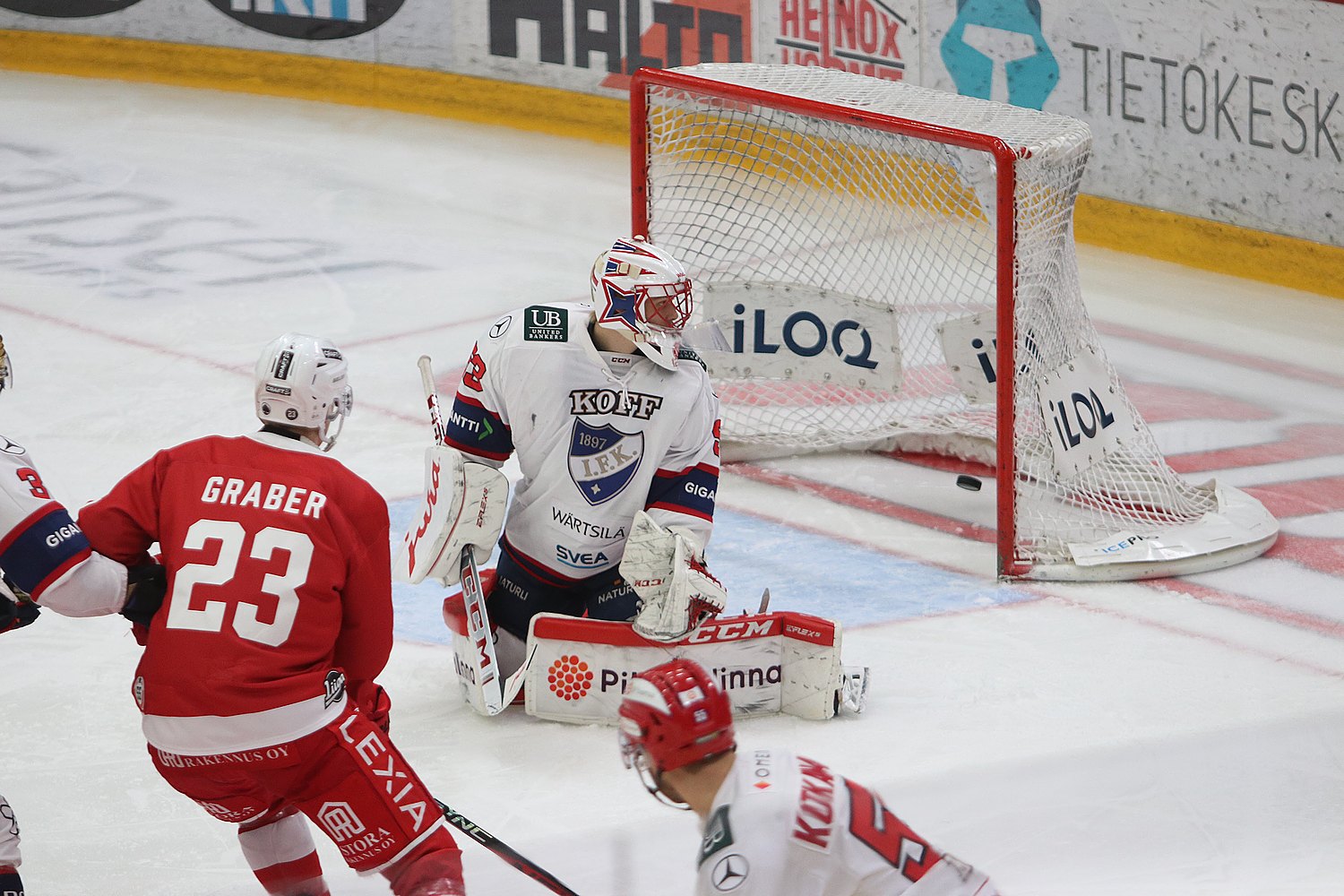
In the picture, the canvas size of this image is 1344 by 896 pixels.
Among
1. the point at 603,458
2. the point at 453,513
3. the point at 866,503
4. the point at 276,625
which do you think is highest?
the point at 276,625

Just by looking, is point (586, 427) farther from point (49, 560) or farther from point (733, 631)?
point (49, 560)

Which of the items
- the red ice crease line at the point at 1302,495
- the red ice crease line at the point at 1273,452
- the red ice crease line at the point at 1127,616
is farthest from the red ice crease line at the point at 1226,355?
the red ice crease line at the point at 1127,616

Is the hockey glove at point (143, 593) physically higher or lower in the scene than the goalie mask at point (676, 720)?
lower

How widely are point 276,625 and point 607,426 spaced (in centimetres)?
125

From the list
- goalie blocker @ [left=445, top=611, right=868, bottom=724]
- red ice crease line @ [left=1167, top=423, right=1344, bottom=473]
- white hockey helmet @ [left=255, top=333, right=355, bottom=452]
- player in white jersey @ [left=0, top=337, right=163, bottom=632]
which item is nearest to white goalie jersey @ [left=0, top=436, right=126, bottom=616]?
player in white jersey @ [left=0, top=337, right=163, bottom=632]

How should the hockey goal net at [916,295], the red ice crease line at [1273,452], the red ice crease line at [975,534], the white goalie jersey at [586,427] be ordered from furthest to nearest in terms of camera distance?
the red ice crease line at [1273,452], the hockey goal net at [916,295], the red ice crease line at [975,534], the white goalie jersey at [586,427]

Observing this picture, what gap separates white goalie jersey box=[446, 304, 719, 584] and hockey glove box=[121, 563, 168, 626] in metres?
1.22

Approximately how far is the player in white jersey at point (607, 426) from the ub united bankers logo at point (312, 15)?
6862mm

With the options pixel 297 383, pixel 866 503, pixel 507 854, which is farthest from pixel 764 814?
pixel 866 503

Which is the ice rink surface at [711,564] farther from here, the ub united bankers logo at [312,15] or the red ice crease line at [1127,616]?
the ub united bankers logo at [312,15]

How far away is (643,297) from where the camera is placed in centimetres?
373

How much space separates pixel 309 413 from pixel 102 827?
3.99ft

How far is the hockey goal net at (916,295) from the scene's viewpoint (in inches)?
195

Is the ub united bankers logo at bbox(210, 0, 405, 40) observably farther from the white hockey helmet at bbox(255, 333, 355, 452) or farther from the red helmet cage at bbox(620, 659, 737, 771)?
the red helmet cage at bbox(620, 659, 737, 771)
